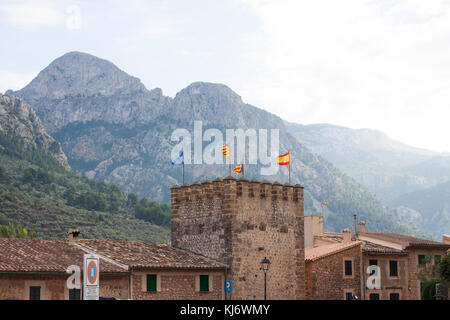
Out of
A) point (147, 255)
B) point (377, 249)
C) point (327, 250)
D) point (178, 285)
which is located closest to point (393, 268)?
point (377, 249)

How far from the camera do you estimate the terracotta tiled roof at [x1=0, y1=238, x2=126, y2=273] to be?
119ft

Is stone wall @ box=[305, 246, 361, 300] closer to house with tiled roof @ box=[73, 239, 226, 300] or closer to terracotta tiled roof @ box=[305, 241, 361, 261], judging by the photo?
terracotta tiled roof @ box=[305, 241, 361, 261]

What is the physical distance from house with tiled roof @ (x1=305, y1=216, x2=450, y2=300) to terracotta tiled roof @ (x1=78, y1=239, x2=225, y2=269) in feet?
34.7

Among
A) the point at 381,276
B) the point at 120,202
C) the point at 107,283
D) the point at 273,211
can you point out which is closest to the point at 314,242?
the point at 381,276

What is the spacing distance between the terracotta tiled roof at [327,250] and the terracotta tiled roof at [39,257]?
51.5 feet

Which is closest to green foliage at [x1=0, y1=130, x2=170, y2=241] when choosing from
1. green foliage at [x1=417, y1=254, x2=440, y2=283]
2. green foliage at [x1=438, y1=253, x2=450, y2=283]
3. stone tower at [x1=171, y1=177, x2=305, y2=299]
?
stone tower at [x1=171, y1=177, x2=305, y2=299]

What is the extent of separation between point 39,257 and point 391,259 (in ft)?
92.6

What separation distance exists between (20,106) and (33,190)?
46485 millimetres

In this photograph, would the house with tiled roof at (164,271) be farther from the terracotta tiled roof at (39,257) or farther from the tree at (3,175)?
the tree at (3,175)

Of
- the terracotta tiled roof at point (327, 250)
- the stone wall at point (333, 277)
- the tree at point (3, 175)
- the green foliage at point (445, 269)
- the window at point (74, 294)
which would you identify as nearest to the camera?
the window at point (74, 294)

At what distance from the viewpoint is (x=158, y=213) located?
160750 mm

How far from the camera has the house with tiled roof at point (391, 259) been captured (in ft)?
175

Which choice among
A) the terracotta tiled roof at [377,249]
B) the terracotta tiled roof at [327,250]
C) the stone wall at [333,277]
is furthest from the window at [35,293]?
the terracotta tiled roof at [377,249]
